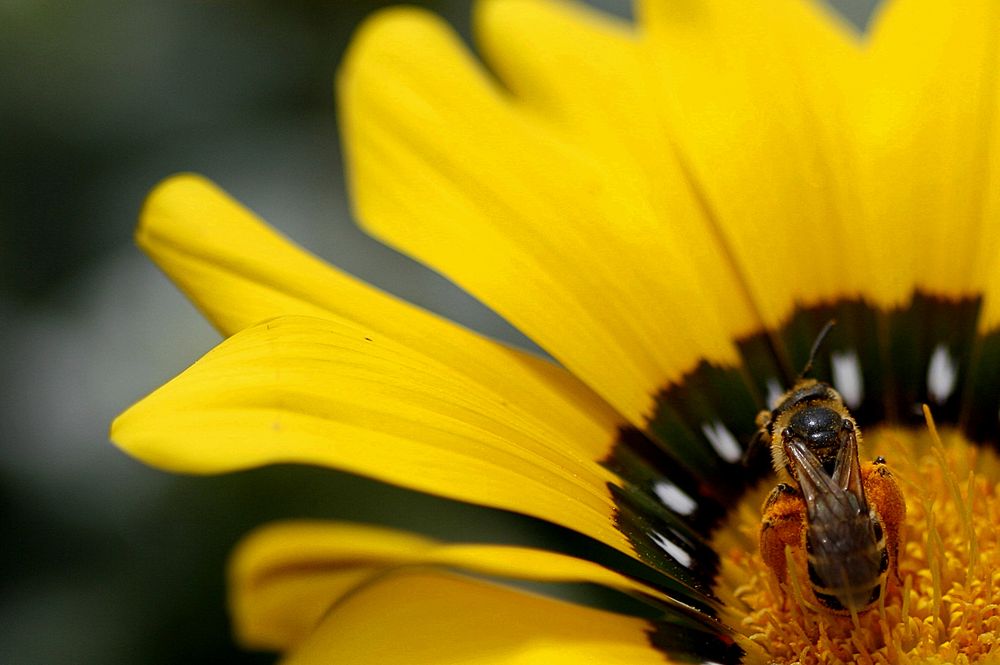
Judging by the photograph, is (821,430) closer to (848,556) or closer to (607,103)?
(848,556)

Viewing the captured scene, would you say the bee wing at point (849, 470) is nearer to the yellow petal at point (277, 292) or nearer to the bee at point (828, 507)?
the bee at point (828, 507)

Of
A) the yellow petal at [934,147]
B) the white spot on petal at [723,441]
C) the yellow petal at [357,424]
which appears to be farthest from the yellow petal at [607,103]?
the yellow petal at [357,424]

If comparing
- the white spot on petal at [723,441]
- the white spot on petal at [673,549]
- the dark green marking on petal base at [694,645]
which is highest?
the white spot on petal at [723,441]

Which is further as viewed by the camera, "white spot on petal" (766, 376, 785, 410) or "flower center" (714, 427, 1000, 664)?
"white spot on petal" (766, 376, 785, 410)

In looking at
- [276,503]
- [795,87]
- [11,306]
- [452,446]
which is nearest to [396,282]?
[276,503]

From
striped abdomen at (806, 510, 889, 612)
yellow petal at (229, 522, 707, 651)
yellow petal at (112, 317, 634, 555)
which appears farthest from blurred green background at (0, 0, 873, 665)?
striped abdomen at (806, 510, 889, 612)

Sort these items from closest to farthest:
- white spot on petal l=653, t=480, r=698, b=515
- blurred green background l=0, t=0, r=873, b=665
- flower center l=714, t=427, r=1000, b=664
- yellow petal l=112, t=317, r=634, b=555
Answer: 1. yellow petal l=112, t=317, r=634, b=555
2. flower center l=714, t=427, r=1000, b=664
3. white spot on petal l=653, t=480, r=698, b=515
4. blurred green background l=0, t=0, r=873, b=665

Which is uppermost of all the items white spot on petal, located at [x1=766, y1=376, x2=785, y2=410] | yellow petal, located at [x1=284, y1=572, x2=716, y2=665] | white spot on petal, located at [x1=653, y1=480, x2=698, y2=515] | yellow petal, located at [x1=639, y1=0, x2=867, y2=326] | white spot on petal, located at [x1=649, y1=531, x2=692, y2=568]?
yellow petal, located at [x1=639, y1=0, x2=867, y2=326]

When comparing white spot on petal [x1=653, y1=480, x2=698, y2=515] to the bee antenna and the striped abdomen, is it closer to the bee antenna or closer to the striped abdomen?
the bee antenna
